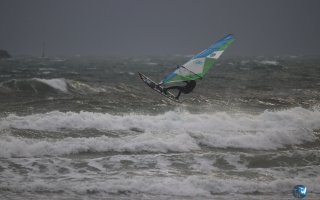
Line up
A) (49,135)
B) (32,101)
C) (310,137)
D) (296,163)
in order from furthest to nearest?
(32,101)
(310,137)
(49,135)
(296,163)

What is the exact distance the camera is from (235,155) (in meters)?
12.9

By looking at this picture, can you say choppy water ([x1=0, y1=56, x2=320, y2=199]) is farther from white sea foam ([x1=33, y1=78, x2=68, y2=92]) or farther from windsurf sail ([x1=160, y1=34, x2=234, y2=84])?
white sea foam ([x1=33, y1=78, x2=68, y2=92])

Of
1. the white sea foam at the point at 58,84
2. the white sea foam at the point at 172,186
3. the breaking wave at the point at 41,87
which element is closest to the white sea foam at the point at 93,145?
the white sea foam at the point at 172,186

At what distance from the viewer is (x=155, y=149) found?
13.5m

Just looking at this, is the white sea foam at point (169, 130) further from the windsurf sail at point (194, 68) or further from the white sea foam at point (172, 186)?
the white sea foam at point (172, 186)

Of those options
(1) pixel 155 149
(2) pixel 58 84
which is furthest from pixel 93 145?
(2) pixel 58 84

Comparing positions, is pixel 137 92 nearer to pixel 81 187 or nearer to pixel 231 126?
pixel 231 126

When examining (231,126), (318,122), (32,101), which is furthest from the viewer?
(32,101)

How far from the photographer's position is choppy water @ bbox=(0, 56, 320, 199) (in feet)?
32.9

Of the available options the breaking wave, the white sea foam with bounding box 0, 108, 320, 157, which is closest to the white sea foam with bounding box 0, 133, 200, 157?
the white sea foam with bounding box 0, 108, 320, 157

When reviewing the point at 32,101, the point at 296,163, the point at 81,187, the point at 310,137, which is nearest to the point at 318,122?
the point at 310,137

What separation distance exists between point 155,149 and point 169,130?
9.58ft

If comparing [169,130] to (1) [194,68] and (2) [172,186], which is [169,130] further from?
(2) [172,186]

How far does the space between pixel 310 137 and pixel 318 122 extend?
2.96 m
